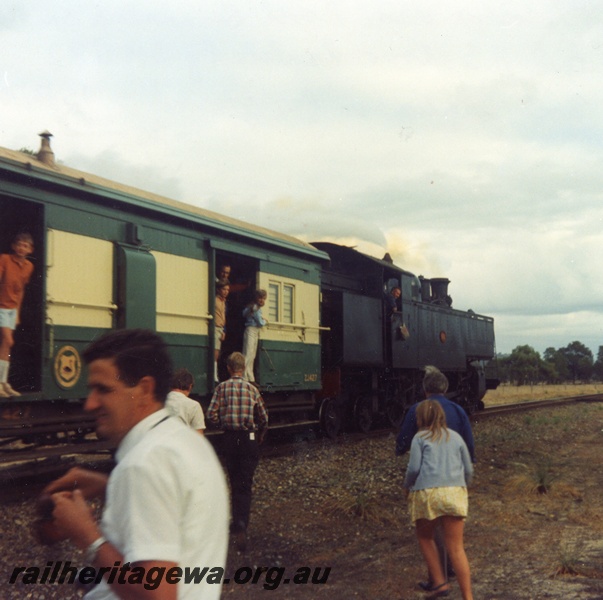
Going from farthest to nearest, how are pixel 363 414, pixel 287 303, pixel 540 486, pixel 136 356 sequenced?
pixel 363 414, pixel 287 303, pixel 540 486, pixel 136 356

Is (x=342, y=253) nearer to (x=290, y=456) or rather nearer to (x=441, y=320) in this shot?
(x=441, y=320)

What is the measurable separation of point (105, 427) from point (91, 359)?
214 millimetres

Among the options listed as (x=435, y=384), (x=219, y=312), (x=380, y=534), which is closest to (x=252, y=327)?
(x=219, y=312)

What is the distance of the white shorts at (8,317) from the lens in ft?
26.0

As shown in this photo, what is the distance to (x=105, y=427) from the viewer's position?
214 centimetres

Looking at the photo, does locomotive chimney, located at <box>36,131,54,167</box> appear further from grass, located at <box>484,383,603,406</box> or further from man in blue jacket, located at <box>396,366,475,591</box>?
grass, located at <box>484,383,603,406</box>

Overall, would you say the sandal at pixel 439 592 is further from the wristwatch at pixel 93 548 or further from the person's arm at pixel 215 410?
the wristwatch at pixel 93 548

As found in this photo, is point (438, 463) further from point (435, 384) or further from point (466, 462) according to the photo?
point (435, 384)

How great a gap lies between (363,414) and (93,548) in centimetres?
1532

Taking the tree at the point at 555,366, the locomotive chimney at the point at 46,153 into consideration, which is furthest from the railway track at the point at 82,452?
the tree at the point at 555,366

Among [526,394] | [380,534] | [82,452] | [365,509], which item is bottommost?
[380,534]

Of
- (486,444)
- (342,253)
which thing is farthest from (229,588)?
(342,253)

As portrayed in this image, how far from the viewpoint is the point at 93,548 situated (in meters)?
1.94

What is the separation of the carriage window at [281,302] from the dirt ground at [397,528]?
226 cm
